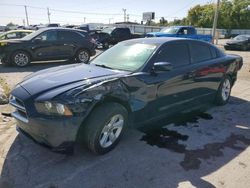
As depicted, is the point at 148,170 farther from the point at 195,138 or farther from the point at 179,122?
the point at 179,122

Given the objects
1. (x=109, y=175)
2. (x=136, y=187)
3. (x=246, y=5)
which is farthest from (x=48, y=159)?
(x=246, y=5)

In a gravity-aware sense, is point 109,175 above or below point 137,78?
below

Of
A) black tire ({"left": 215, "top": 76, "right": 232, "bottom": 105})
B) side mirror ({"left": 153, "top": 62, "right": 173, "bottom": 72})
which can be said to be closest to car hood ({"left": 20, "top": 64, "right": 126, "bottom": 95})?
side mirror ({"left": 153, "top": 62, "right": 173, "bottom": 72})

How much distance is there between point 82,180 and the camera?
328 cm

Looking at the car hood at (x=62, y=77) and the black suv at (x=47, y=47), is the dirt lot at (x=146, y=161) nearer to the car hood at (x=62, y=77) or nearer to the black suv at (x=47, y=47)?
the car hood at (x=62, y=77)

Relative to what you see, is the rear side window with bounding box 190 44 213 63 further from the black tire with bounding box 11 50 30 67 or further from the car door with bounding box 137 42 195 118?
the black tire with bounding box 11 50 30 67

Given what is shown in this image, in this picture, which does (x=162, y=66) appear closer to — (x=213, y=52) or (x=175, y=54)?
(x=175, y=54)

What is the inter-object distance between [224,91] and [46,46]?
8073 mm

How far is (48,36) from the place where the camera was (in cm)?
1177

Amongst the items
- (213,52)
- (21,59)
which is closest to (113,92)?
(213,52)

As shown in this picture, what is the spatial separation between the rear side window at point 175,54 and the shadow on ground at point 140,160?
1.16 metres

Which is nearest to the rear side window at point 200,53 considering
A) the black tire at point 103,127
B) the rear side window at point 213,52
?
the rear side window at point 213,52

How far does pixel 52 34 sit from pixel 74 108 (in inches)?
367

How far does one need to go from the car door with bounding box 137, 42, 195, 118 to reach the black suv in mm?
8116
